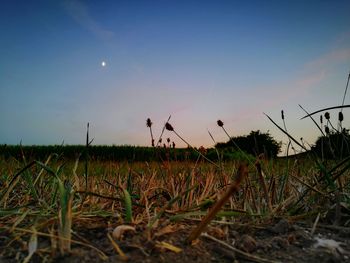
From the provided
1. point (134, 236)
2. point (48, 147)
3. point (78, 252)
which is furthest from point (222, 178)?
point (48, 147)

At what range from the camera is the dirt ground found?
1.23 metres

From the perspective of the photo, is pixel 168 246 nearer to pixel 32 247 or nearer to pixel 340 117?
pixel 32 247

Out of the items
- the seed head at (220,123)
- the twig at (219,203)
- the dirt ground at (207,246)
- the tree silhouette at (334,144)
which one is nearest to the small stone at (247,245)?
the dirt ground at (207,246)

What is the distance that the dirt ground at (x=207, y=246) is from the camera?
4.03 feet

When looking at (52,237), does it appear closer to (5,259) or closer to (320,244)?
(5,259)

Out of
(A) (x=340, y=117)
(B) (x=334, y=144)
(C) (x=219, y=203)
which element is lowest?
(C) (x=219, y=203)

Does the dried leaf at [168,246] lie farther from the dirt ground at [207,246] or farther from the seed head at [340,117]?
the seed head at [340,117]

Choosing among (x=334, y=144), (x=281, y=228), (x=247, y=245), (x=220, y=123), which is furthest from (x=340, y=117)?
(x=247, y=245)

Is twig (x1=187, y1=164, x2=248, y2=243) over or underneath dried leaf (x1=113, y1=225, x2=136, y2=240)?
over

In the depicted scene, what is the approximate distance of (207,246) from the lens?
1.30m

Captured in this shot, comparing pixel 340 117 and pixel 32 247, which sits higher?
pixel 340 117

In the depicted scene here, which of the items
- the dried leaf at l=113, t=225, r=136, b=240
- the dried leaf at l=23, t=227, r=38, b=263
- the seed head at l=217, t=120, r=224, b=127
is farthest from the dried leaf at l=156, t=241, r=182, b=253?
the seed head at l=217, t=120, r=224, b=127

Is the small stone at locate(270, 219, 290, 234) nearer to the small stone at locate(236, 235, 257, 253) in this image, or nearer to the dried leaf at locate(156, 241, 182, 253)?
the small stone at locate(236, 235, 257, 253)

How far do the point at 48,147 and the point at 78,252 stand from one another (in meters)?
24.9
